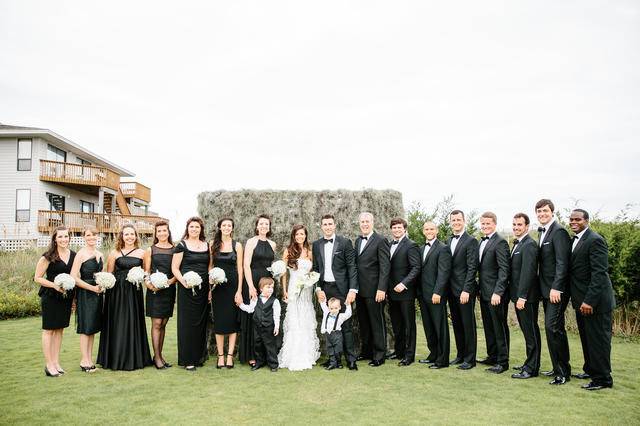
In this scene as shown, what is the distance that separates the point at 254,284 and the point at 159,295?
147 cm

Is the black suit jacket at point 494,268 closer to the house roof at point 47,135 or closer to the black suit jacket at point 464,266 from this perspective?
the black suit jacket at point 464,266

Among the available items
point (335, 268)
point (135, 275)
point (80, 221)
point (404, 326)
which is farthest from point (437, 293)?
point (80, 221)

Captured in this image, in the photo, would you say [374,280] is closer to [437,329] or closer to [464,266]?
[437,329]

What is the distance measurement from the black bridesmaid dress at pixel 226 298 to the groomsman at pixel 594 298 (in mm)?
4931

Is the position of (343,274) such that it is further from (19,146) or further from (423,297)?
(19,146)

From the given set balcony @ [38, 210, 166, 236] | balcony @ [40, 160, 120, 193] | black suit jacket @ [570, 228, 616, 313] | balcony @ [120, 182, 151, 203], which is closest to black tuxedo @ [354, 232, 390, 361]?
black suit jacket @ [570, 228, 616, 313]

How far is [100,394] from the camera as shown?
6.01 meters

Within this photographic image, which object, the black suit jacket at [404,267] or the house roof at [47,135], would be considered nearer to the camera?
the black suit jacket at [404,267]

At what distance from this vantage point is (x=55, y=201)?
28.8 m

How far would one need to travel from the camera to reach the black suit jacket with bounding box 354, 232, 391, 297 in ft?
25.4

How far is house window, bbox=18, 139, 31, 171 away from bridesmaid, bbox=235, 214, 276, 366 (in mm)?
25450

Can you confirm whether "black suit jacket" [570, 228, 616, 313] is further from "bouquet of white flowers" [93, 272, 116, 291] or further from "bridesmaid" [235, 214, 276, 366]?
"bouquet of white flowers" [93, 272, 116, 291]

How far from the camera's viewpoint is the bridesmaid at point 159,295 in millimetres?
7359

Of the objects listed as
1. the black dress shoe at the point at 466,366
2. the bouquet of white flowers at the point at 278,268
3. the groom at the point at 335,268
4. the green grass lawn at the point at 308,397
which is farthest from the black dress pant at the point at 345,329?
the black dress shoe at the point at 466,366
